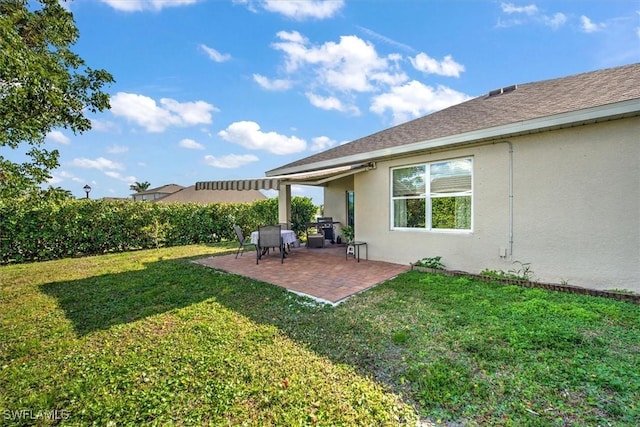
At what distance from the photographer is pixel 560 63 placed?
16172 mm

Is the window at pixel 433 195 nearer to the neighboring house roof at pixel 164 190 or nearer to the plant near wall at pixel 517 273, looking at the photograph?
the plant near wall at pixel 517 273

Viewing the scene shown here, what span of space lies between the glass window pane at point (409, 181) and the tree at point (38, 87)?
10.9 meters

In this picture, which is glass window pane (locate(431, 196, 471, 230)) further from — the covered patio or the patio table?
the patio table

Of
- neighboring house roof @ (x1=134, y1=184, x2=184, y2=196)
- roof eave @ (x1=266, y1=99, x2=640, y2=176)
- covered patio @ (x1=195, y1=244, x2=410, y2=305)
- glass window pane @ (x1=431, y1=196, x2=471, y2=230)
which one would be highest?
neighboring house roof @ (x1=134, y1=184, x2=184, y2=196)

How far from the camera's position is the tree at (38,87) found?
623 centimetres

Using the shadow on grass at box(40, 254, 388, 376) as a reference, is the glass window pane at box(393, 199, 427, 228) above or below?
above

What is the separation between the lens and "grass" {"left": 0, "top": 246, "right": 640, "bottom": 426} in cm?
362

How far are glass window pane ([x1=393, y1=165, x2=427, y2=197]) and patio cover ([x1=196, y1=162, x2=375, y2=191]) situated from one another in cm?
132

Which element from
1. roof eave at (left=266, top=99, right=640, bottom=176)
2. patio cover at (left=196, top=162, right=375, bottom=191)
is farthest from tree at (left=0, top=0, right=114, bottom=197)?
roof eave at (left=266, top=99, right=640, bottom=176)

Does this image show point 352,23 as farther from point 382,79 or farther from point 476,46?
point 476,46

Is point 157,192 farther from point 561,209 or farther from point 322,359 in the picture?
point 561,209

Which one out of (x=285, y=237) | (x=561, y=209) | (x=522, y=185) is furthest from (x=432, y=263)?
(x=285, y=237)

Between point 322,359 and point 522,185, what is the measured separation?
854 centimetres

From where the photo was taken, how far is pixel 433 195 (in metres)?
11.3
